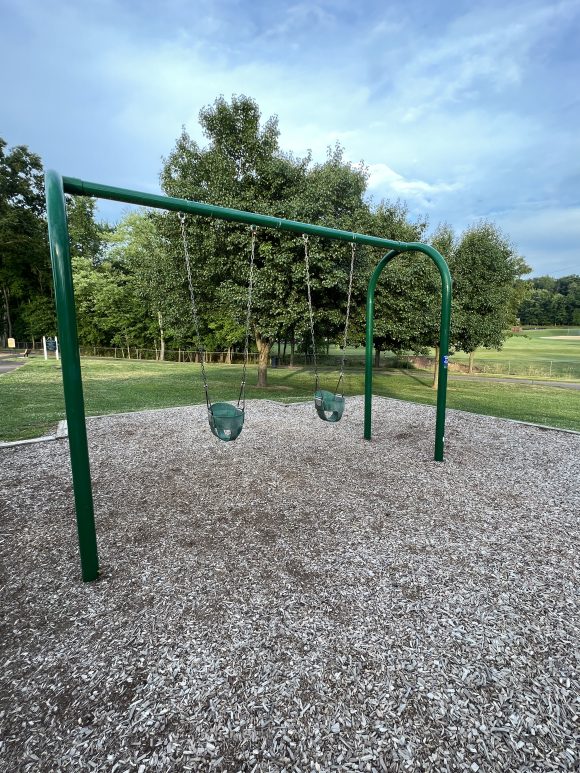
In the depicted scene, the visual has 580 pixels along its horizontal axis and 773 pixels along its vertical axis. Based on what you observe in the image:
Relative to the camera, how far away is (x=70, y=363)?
102 inches

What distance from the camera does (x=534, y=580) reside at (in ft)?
8.84

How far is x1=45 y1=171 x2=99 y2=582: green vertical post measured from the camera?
2520 mm

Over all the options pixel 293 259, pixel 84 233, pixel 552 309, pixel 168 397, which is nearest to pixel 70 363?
pixel 293 259

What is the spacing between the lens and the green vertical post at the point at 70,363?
252 centimetres

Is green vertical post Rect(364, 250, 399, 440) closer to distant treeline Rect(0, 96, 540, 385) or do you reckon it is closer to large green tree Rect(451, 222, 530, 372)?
distant treeline Rect(0, 96, 540, 385)

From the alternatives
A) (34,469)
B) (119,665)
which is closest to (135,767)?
(119,665)

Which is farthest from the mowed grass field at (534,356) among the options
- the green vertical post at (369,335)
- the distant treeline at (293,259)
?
the green vertical post at (369,335)

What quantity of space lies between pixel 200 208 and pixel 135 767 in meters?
3.59

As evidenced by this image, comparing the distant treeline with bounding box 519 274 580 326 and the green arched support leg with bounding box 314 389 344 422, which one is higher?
the distant treeline with bounding box 519 274 580 326

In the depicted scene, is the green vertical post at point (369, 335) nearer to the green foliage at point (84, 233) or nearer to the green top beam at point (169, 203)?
the green top beam at point (169, 203)

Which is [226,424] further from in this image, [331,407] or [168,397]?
[168,397]

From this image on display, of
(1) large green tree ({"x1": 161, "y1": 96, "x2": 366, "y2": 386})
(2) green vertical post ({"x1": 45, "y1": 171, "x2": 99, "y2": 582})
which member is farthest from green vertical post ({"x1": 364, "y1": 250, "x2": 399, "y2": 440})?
(2) green vertical post ({"x1": 45, "y1": 171, "x2": 99, "y2": 582})

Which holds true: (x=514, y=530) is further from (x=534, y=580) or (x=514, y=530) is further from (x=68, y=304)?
(x=68, y=304)

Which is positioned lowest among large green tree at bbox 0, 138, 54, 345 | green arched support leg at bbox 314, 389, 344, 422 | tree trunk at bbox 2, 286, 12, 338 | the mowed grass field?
the mowed grass field
